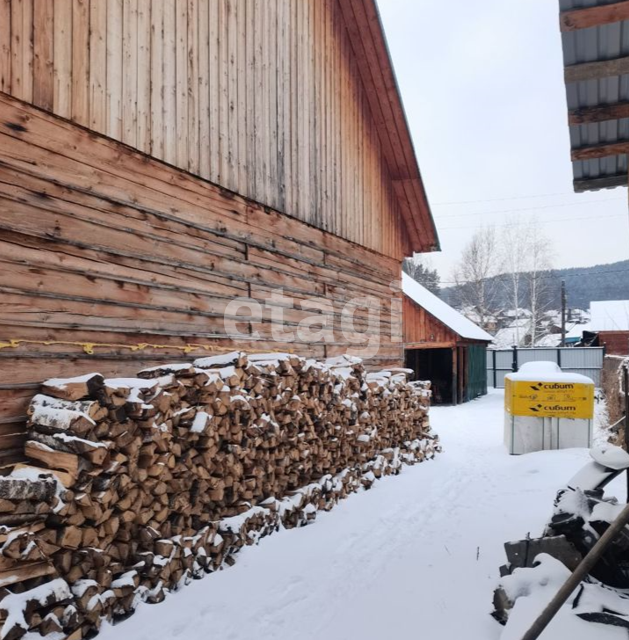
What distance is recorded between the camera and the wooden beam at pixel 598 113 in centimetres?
514

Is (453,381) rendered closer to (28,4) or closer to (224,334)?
(224,334)

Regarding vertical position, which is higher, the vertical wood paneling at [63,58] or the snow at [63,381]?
the vertical wood paneling at [63,58]

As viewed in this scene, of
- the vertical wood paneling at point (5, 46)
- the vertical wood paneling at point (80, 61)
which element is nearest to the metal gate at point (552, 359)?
the vertical wood paneling at point (80, 61)

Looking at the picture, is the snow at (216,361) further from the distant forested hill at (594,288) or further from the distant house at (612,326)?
the distant forested hill at (594,288)

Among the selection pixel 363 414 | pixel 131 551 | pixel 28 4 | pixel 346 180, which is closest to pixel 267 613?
pixel 131 551

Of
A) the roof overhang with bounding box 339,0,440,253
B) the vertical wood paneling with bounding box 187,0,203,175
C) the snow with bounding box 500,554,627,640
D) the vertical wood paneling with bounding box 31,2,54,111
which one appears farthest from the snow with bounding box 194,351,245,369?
the roof overhang with bounding box 339,0,440,253

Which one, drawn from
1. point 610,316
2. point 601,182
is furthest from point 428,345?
point 610,316

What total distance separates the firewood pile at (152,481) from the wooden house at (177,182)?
545 mm

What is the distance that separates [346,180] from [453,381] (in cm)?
1247

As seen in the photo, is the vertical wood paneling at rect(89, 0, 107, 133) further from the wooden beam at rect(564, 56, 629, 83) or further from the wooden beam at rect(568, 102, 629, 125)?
the wooden beam at rect(568, 102, 629, 125)

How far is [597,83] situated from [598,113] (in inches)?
14.3

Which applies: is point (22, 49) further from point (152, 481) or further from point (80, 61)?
point (152, 481)

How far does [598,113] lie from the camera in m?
5.20

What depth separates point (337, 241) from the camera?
870cm
